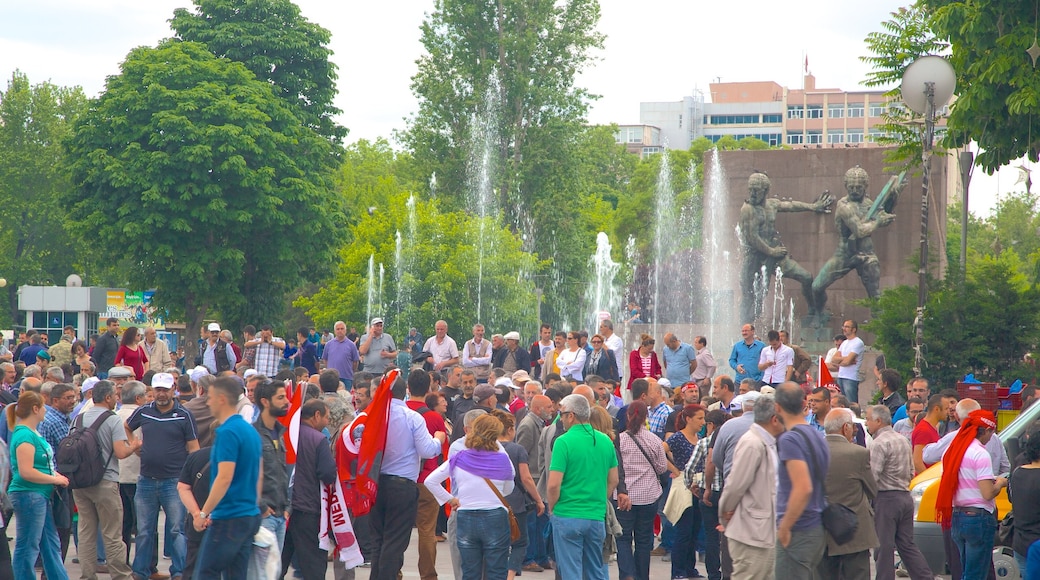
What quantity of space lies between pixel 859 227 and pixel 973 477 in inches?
728

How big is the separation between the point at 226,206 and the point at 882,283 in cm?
2193

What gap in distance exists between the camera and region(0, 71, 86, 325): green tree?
70.1 m

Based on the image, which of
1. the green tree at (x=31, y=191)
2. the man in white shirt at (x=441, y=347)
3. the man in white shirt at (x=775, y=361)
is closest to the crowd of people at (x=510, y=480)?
the man in white shirt at (x=775, y=361)

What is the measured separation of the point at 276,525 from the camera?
903 cm

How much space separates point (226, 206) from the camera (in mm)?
40969

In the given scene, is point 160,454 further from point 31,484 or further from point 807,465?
point 807,465

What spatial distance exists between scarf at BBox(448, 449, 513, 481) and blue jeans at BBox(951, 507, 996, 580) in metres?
3.69

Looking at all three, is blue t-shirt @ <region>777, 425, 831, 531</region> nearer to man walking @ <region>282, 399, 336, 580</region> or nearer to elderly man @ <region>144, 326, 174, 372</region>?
man walking @ <region>282, 399, 336, 580</region>

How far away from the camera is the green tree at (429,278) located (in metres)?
46.7

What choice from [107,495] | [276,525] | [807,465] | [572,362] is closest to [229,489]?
[276,525]

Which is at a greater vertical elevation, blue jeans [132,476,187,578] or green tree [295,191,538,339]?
green tree [295,191,538,339]

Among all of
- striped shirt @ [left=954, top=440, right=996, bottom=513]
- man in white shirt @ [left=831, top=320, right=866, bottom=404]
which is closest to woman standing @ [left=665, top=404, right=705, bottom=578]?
striped shirt @ [left=954, top=440, right=996, bottom=513]

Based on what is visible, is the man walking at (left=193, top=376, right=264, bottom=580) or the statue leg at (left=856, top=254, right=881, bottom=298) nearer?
the man walking at (left=193, top=376, right=264, bottom=580)

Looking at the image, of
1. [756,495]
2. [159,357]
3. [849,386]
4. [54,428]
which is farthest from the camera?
[159,357]
